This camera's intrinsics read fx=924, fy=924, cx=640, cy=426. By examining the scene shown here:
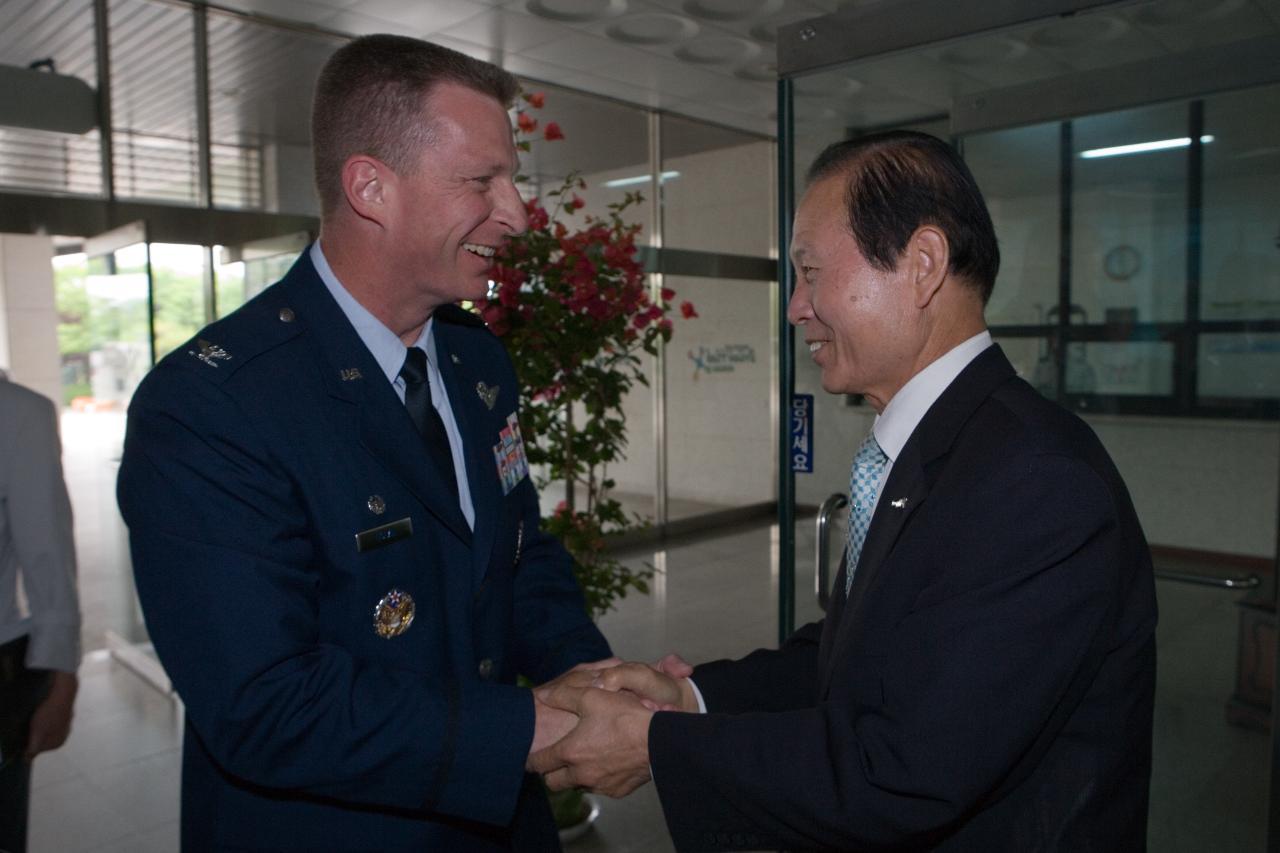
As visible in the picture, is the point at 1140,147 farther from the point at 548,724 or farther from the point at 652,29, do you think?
the point at 652,29

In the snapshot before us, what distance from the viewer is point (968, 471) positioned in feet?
3.54

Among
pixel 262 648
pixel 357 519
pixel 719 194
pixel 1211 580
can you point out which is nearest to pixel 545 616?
pixel 357 519

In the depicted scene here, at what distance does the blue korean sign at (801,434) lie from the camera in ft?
9.10

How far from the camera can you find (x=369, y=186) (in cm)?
132

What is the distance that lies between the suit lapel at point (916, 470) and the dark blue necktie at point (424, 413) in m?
0.59

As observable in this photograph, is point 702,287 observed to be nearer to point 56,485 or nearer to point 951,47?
point 951,47

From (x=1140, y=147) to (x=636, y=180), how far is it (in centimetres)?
584

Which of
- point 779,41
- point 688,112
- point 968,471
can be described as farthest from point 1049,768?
point 688,112

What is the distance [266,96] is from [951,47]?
14.3 ft

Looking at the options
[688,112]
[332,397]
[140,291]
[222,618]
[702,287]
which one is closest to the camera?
[222,618]

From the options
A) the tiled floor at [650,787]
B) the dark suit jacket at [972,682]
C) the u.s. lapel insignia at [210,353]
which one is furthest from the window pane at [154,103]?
the dark suit jacket at [972,682]

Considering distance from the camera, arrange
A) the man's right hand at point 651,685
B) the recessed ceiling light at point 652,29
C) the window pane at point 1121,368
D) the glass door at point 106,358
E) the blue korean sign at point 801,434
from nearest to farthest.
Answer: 1. the man's right hand at point 651,685
2. the window pane at point 1121,368
3. the blue korean sign at point 801,434
4. the glass door at point 106,358
5. the recessed ceiling light at point 652,29

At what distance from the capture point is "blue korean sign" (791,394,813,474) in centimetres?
277

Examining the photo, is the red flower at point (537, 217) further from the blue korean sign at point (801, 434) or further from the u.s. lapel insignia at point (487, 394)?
the u.s. lapel insignia at point (487, 394)
